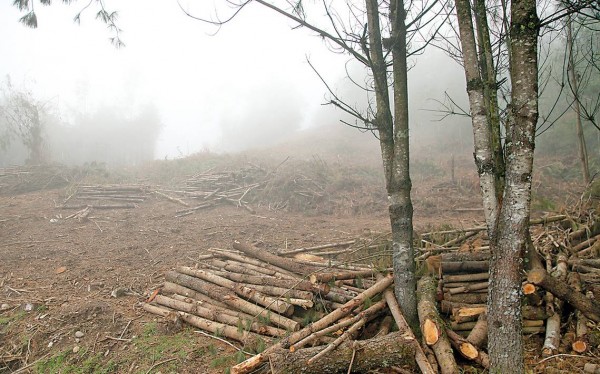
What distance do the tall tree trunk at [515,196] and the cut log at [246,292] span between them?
7.12ft

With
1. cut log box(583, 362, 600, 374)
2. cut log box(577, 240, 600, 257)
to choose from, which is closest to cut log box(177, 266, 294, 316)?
cut log box(583, 362, 600, 374)

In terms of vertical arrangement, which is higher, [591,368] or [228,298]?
[228,298]

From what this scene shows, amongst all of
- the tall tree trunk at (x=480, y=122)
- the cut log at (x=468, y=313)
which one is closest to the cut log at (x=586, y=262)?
the cut log at (x=468, y=313)

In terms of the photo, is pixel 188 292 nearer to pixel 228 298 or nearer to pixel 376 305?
pixel 228 298

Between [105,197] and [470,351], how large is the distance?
506 inches

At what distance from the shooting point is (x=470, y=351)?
10.2 feet

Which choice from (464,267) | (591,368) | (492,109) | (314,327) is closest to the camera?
(591,368)

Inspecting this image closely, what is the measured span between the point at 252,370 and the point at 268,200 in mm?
10108

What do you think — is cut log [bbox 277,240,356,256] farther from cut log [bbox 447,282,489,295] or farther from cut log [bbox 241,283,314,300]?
cut log [bbox 447,282,489,295]

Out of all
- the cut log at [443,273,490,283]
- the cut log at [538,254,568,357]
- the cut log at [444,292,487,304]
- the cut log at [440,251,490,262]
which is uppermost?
the cut log at [440,251,490,262]

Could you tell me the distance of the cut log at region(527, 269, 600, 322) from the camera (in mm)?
3213

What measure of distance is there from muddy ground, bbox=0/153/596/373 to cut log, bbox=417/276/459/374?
0.83 metres

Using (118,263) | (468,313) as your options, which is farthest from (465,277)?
(118,263)

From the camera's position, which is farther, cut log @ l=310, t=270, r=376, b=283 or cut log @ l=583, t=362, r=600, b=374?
cut log @ l=310, t=270, r=376, b=283
